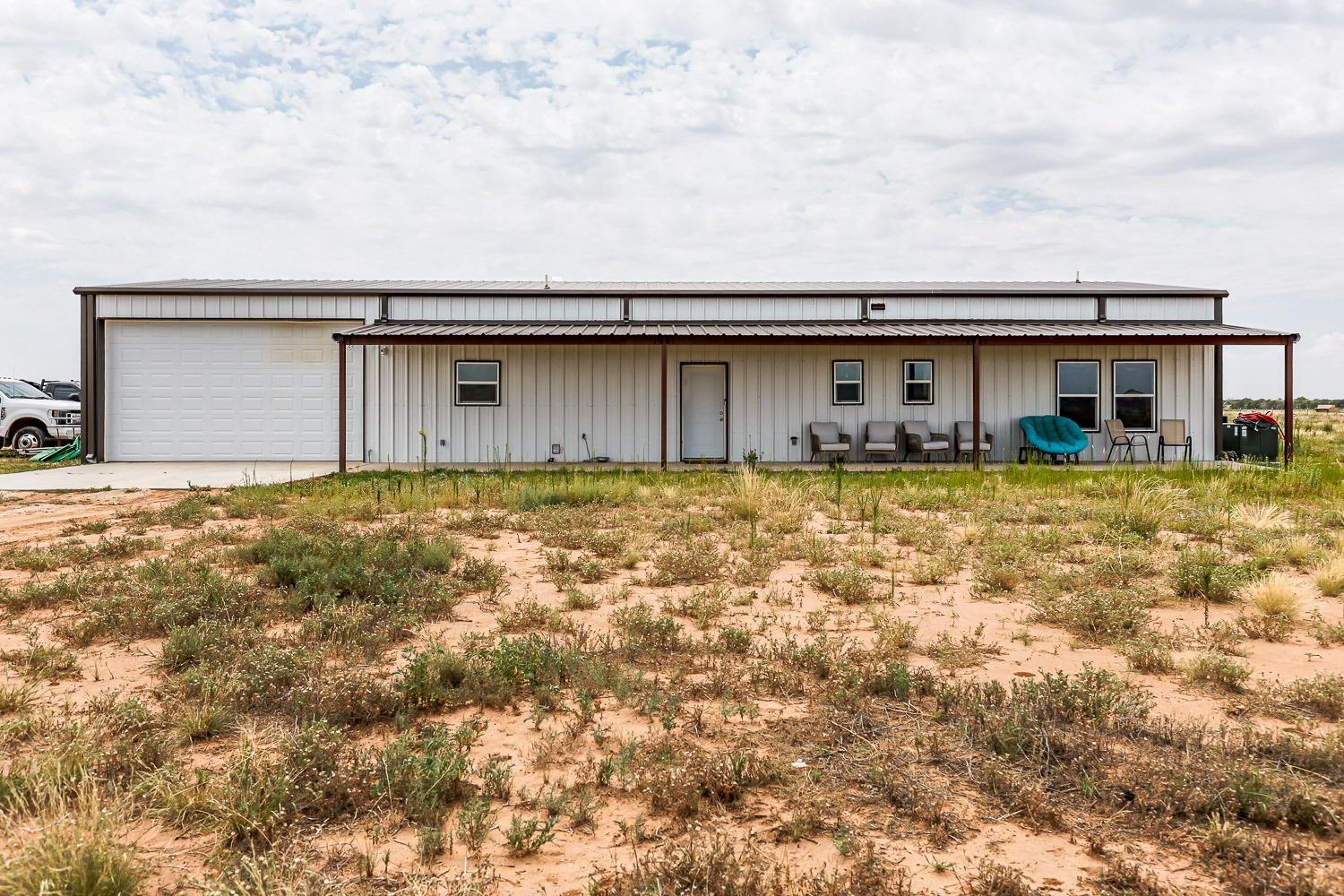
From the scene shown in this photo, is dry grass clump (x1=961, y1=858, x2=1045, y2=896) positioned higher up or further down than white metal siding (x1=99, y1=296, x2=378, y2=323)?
further down

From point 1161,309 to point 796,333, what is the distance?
886 centimetres

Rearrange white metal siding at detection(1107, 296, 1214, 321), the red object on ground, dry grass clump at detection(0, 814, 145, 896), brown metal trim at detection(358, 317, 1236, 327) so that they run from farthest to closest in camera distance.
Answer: white metal siding at detection(1107, 296, 1214, 321) → brown metal trim at detection(358, 317, 1236, 327) → the red object on ground → dry grass clump at detection(0, 814, 145, 896)

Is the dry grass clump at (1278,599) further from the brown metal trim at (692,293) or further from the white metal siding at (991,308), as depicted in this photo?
the white metal siding at (991,308)

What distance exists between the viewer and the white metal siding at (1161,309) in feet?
61.1

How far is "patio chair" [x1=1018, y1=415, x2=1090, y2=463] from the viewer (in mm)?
16578

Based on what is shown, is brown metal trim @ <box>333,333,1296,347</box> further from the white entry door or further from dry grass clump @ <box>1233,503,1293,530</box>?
dry grass clump @ <box>1233,503,1293,530</box>

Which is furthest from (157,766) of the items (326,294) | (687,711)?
(326,294)

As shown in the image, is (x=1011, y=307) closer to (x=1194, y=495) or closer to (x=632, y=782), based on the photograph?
(x=1194, y=495)

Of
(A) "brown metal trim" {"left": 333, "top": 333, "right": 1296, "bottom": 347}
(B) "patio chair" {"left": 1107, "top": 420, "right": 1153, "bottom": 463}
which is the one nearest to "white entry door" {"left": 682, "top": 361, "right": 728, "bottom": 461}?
(A) "brown metal trim" {"left": 333, "top": 333, "right": 1296, "bottom": 347}

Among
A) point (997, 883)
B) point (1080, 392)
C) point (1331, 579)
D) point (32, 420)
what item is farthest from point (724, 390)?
point (32, 420)

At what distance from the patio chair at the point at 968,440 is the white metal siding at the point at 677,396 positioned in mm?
205

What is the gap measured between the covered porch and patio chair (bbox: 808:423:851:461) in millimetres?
385

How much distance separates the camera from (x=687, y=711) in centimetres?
404

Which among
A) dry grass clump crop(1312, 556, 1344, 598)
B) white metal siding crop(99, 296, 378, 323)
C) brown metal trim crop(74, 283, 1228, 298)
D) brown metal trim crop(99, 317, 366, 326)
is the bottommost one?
dry grass clump crop(1312, 556, 1344, 598)
